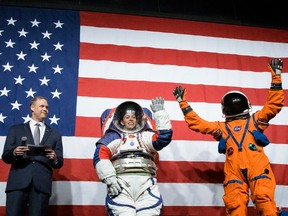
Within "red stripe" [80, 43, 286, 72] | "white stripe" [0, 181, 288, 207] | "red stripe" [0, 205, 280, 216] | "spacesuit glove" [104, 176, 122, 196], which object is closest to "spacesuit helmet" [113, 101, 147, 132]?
"spacesuit glove" [104, 176, 122, 196]

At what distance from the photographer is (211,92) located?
4.50 m

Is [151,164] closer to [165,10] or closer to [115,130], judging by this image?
[115,130]

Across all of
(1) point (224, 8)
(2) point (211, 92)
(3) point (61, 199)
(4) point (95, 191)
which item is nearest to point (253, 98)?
(2) point (211, 92)

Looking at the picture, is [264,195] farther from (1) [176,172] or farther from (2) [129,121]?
(2) [129,121]

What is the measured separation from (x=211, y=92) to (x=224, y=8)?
51.1 inches

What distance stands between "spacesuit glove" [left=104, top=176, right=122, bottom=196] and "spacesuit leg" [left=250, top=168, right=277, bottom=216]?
117 centimetres

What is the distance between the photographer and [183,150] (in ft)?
13.7

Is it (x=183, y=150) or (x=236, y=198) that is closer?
(x=236, y=198)

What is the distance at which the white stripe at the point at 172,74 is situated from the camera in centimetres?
437

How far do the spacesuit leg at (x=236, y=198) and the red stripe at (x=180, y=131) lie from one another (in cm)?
98

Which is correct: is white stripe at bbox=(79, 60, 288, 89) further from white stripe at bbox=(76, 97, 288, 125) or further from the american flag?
white stripe at bbox=(76, 97, 288, 125)

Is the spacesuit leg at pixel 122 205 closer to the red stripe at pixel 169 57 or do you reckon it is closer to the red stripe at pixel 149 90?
the red stripe at pixel 149 90

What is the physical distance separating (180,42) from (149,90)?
797 millimetres

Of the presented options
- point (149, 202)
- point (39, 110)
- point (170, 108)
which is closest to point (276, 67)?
point (170, 108)
